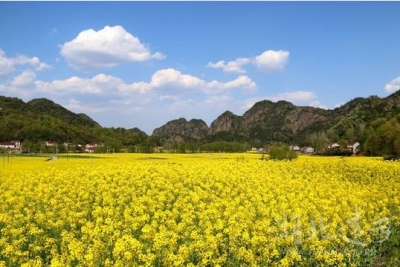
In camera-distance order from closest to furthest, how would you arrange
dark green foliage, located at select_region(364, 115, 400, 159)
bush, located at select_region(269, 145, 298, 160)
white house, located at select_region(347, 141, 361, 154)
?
bush, located at select_region(269, 145, 298, 160) → dark green foliage, located at select_region(364, 115, 400, 159) → white house, located at select_region(347, 141, 361, 154)

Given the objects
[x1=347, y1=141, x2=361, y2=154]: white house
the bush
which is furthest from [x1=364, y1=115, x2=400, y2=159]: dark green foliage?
Result: [x1=347, y1=141, x2=361, y2=154]: white house

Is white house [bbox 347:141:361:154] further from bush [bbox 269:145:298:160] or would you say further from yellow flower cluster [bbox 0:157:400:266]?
yellow flower cluster [bbox 0:157:400:266]

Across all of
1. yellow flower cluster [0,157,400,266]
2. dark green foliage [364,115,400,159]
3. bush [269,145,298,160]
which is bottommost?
yellow flower cluster [0,157,400,266]

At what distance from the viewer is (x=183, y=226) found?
11.4 m

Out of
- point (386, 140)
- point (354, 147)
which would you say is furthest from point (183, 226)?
point (354, 147)

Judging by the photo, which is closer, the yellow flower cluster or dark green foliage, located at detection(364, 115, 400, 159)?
the yellow flower cluster

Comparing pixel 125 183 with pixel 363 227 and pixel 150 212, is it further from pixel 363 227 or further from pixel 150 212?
pixel 363 227

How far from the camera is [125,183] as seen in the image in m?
20.5

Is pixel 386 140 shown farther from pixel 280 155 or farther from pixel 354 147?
pixel 354 147

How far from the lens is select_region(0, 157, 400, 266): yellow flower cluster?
368 inches

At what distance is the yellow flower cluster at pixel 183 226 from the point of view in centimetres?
934

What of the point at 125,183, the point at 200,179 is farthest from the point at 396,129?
the point at 125,183

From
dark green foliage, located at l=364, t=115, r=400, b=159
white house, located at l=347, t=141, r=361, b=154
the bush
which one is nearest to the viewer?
the bush

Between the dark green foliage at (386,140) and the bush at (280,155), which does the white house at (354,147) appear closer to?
the dark green foliage at (386,140)
